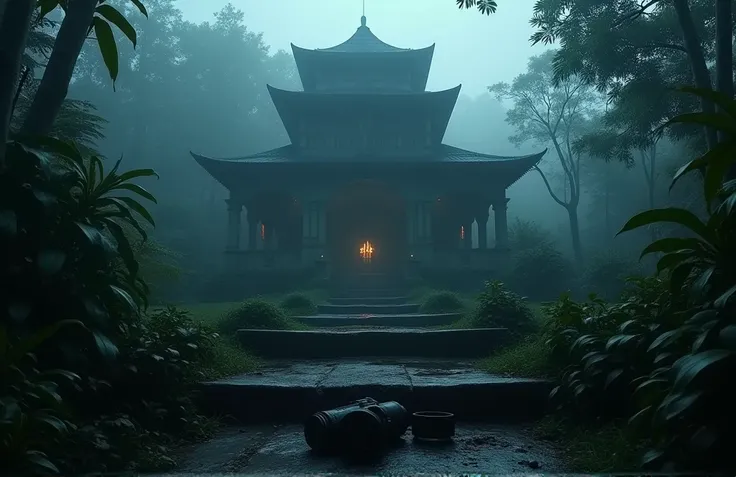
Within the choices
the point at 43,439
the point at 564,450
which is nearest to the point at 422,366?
the point at 564,450

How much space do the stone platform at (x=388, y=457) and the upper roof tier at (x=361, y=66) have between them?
57.5ft

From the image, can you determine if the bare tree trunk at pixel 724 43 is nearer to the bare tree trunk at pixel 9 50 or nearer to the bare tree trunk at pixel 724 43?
the bare tree trunk at pixel 724 43

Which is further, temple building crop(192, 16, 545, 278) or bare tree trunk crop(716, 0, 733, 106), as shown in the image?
temple building crop(192, 16, 545, 278)

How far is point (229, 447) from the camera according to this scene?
3396mm

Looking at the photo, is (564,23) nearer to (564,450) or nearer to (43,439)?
(564,450)

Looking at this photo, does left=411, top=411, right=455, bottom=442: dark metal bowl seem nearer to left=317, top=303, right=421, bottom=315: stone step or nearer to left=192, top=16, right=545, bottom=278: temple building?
left=317, top=303, right=421, bottom=315: stone step

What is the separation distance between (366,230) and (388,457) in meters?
16.2

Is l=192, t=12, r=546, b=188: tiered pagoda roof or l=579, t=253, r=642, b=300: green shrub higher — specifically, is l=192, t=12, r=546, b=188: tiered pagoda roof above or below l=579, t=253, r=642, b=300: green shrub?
above

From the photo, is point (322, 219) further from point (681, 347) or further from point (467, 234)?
point (681, 347)

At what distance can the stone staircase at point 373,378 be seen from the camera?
13.6ft

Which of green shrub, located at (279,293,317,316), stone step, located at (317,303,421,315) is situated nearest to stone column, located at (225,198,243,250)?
stone step, located at (317,303,421,315)

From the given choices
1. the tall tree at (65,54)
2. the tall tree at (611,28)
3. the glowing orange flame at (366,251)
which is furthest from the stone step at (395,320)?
the glowing orange flame at (366,251)

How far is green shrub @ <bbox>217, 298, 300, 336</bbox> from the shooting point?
270 inches

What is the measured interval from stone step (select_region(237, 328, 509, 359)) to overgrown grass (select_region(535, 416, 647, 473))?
2775 millimetres
